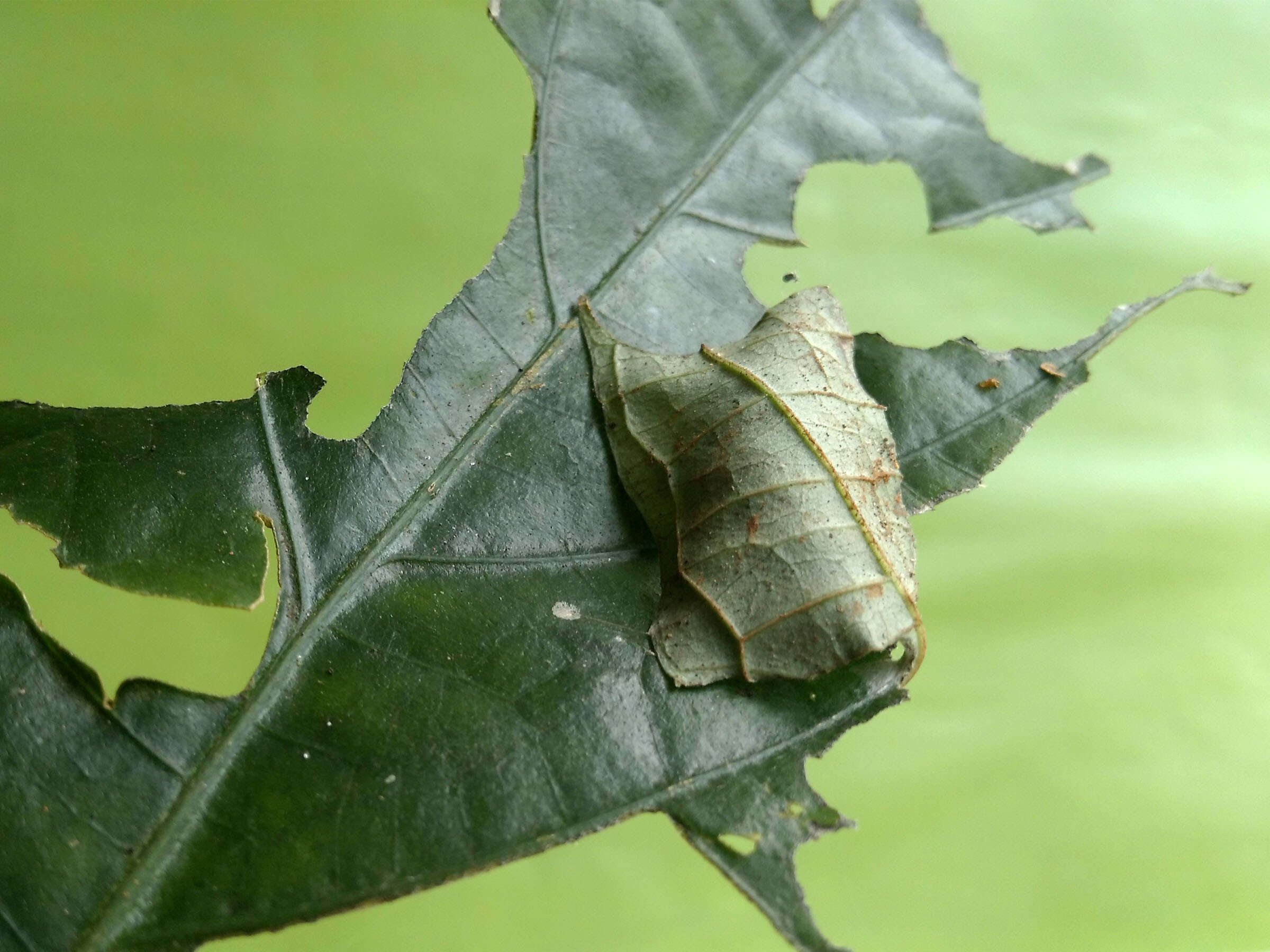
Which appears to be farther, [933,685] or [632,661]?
[933,685]

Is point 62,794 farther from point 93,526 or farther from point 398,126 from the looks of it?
point 398,126

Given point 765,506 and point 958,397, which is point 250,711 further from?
point 958,397

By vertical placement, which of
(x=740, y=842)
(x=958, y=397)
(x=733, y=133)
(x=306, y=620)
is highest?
(x=733, y=133)

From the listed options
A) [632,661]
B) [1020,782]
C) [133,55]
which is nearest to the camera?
[632,661]

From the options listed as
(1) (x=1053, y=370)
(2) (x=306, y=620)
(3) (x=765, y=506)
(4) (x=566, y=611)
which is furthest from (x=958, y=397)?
(2) (x=306, y=620)

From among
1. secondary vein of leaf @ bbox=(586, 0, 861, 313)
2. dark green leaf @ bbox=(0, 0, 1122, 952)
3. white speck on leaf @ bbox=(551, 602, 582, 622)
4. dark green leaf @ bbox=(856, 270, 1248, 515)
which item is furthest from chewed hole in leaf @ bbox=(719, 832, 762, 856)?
secondary vein of leaf @ bbox=(586, 0, 861, 313)

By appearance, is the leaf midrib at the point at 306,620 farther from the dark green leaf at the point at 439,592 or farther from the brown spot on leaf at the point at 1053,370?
the brown spot on leaf at the point at 1053,370

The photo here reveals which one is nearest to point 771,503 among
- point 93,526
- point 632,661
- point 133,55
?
point 632,661

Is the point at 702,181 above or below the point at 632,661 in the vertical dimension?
above
